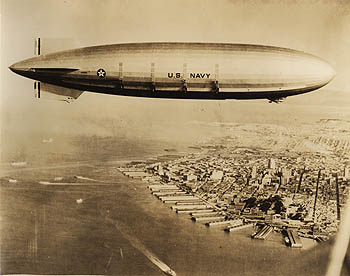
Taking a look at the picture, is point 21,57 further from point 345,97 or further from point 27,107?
point 345,97

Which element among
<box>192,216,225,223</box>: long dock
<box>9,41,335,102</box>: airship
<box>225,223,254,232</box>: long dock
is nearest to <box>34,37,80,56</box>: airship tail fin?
<box>9,41,335,102</box>: airship

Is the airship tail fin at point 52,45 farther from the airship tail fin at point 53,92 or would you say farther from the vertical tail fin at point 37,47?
the airship tail fin at point 53,92

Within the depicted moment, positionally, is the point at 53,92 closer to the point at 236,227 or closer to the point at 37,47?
the point at 37,47

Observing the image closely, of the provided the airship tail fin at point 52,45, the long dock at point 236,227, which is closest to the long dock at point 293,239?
the long dock at point 236,227

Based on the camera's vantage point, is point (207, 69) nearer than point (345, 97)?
Yes

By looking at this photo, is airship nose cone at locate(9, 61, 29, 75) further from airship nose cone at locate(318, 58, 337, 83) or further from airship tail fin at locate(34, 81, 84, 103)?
airship nose cone at locate(318, 58, 337, 83)

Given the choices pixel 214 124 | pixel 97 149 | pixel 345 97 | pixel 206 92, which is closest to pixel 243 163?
pixel 214 124
